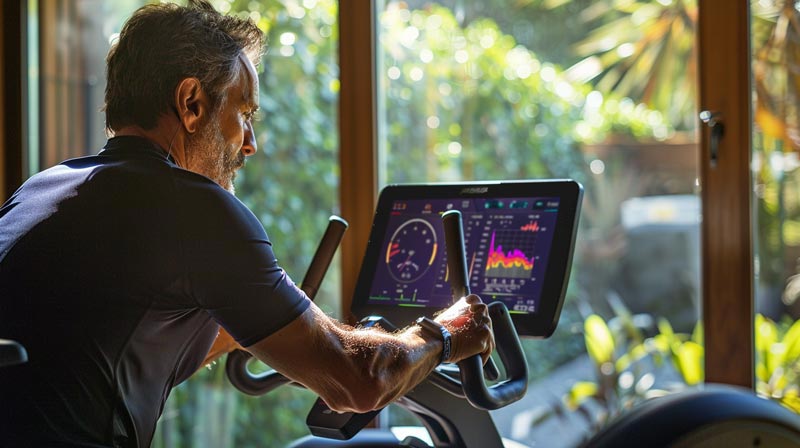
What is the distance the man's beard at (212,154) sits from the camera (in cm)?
175

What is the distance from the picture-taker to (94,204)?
153 cm

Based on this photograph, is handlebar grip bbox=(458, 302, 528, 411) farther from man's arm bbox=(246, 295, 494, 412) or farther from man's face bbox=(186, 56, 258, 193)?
man's face bbox=(186, 56, 258, 193)

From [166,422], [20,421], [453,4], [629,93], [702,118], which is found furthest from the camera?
[166,422]

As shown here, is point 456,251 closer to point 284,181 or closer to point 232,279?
point 232,279

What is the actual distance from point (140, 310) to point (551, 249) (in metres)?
0.80

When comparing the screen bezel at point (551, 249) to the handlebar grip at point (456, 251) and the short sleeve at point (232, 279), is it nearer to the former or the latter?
the handlebar grip at point (456, 251)

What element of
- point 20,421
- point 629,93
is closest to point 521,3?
point 629,93

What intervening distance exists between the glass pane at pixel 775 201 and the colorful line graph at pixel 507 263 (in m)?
0.72

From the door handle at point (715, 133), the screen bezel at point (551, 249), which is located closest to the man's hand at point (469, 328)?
the screen bezel at point (551, 249)

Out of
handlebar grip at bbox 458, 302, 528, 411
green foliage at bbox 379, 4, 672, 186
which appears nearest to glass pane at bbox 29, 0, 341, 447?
green foliage at bbox 379, 4, 672, 186

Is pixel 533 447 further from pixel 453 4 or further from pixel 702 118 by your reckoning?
pixel 453 4

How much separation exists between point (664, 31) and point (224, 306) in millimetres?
1443

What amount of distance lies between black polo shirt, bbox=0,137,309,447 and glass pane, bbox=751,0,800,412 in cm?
125

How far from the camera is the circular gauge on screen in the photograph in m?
1.97
